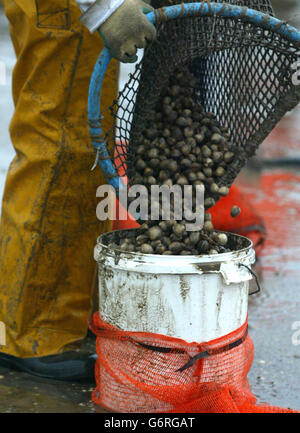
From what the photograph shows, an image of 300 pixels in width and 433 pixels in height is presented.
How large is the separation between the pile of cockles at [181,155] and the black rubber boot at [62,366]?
1.54 ft

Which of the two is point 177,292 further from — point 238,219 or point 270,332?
point 238,219

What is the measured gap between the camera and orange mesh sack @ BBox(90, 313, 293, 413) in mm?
1930

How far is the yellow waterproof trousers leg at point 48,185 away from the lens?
7.26 ft

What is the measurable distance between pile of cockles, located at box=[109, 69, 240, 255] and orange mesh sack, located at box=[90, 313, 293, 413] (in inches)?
12.5

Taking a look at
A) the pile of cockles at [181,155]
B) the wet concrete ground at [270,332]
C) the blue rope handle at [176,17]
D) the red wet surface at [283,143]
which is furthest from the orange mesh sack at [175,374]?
the red wet surface at [283,143]

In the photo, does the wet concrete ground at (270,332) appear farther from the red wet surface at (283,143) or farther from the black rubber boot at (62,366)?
the red wet surface at (283,143)

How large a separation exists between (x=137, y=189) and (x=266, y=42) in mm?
667

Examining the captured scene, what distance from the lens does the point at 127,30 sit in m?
1.86

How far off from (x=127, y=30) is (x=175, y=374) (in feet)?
3.50

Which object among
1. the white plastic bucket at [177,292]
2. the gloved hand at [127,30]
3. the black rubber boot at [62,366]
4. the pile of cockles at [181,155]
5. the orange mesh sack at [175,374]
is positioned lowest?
the black rubber boot at [62,366]

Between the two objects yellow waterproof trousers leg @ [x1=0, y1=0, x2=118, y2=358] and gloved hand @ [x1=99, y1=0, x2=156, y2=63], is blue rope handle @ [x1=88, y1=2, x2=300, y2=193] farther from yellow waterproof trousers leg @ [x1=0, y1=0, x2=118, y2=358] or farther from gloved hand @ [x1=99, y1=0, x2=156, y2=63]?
yellow waterproof trousers leg @ [x1=0, y1=0, x2=118, y2=358]

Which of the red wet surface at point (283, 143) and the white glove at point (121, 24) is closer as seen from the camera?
the white glove at point (121, 24)

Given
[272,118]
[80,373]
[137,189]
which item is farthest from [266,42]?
[80,373]

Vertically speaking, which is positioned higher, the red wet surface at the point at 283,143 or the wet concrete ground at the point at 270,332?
the red wet surface at the point at 283,143
